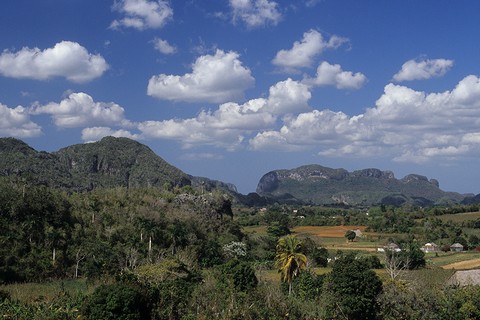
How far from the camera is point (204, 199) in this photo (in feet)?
270

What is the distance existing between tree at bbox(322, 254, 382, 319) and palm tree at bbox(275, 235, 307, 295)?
6796mm

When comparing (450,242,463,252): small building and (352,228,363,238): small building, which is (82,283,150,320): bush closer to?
(450,242,463,252): small building

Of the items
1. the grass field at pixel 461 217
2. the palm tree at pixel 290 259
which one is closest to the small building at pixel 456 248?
the grass field at pixel 461 217

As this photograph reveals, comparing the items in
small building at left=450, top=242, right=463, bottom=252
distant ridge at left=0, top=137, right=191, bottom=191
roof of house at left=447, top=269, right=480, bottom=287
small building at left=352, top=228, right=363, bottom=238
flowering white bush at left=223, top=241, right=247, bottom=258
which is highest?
distant ridge at left=0, top=137, right=191, bottom=191

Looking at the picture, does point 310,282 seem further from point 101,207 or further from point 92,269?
point 101,207

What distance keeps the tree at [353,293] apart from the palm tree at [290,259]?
6796 millimetres

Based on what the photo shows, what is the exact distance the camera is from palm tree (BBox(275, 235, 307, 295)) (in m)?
43.1

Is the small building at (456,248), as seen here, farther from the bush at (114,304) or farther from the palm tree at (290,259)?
the bush at (114,304)

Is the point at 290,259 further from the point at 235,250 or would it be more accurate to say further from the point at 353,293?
the point at 235,250

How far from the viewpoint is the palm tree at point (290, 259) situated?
43094mm

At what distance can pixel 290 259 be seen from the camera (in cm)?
4291

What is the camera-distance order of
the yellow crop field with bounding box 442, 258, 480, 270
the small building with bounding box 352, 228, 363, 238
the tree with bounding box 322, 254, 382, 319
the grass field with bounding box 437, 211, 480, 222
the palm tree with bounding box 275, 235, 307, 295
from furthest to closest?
the grass field with bounding box 437, 211, 480, 222, the small building with bounding box 352, 228, 363, 238, the yellow crop field with bounding box 442, 258, 480, 270, the palm tree with bounding box 275, 235, 307, 295, the tree with bounding box 322, 254, 382, 319

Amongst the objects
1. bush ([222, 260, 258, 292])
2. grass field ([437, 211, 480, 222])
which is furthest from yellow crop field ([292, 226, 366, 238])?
bush ([222, 260, 258, 292])

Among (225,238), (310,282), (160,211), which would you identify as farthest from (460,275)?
(160,211)
